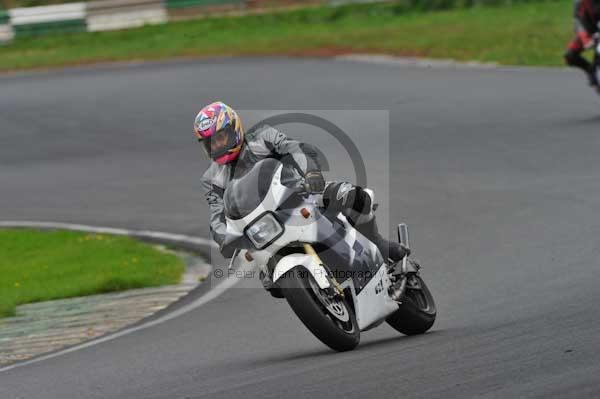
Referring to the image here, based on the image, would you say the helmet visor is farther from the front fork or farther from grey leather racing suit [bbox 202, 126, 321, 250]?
the front fork

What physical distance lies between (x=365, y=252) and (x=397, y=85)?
13.9 meters

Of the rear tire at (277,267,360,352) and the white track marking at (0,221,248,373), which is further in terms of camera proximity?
the white track marking at (0,221,248,373)

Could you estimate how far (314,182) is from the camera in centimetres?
700

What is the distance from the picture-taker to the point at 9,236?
13461 mm

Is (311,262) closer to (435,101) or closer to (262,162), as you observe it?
(262,162)

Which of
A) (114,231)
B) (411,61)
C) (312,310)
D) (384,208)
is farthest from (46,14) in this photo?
(312,310)

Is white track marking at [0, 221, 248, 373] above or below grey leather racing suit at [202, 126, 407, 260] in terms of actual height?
below

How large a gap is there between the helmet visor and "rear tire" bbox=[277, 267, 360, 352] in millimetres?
902

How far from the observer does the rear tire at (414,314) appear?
25.2 ft

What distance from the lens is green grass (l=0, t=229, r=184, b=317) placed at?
10.8 meters

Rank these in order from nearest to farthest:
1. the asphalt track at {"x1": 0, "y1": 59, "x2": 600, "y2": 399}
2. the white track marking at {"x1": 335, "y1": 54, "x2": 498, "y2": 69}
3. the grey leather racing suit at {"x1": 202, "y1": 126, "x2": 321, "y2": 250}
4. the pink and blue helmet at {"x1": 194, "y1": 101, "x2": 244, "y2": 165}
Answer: the asphalt track at {"x1": 0, "y1": 59, "x2": 600, "y2": 399}, the pink and blue helmet at {"x1": 194, "y1": 101, "x2": 244, "y2": 165}, the grey leather racing suit at {"x1": 202, "y1": 126, "x2": 321, "y2": 250}, the white track marking at {"x1": 335, "y1": 54, "x2": 498, "y2": 69}

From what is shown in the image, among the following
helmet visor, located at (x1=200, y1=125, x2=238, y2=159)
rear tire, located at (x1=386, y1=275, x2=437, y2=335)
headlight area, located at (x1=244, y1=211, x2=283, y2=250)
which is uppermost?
helmet visor, located at (x1=200, y1=125, x2=238, y2=159)

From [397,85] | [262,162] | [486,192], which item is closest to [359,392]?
[262,162]

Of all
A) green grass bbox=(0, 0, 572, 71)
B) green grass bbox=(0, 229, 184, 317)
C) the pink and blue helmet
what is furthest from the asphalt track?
green grass bbox=(0, 0, 572, 71)
